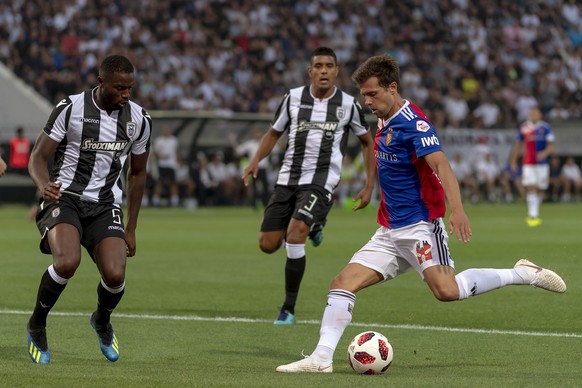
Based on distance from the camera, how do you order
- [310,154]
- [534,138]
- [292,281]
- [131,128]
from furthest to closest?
[534,138]
[310,154]
[292,281]
[131,128]

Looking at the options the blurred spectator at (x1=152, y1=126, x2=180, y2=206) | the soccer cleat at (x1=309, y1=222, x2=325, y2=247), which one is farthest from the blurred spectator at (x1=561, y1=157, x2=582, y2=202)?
the soccer cleat at (x1=309, y1=222, x2=325, y2=247)

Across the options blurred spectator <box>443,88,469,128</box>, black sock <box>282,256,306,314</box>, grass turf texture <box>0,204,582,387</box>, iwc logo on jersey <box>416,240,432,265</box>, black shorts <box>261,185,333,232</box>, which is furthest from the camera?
blurred spectator <box>443,88,469,128</box>

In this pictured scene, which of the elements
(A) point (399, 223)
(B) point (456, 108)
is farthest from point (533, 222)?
(A) point (399, 223)

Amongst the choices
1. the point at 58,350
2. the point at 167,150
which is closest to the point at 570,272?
the point at 58,350

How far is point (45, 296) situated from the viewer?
8.06 metres

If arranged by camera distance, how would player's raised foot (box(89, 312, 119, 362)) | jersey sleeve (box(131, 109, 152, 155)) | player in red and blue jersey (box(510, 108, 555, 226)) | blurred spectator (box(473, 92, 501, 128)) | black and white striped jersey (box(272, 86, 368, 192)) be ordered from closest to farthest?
player's raised foot (box(89, 312, 119, 362)), jersey sleeve (box(131, 109, 152, 155)), black and white striped jersey (box(272, 86, 368, 192)), player in red and blue jersey (box(510, 108, 555, 226)), blurred spectator (box(473, 92, 501, 128))

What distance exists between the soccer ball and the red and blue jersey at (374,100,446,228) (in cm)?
83

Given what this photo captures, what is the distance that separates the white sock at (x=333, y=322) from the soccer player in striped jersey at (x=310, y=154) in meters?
3.20

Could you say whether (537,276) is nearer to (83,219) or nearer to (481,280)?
(481,280)

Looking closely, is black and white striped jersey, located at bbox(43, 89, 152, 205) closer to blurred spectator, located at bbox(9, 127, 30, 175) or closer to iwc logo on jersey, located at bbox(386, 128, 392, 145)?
iwc logo on jersey, located at bbox(386, 128, 392, 145)

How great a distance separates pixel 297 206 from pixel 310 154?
1.88 ft

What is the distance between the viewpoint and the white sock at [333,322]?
7543mm

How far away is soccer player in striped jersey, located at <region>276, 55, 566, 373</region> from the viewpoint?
7.62m

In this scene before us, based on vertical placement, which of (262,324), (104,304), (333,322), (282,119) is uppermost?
(282,119)
